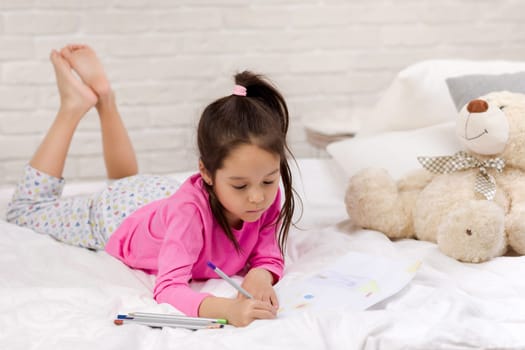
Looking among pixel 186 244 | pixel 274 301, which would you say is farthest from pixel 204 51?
pixel 274 301

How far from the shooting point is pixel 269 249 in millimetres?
1332

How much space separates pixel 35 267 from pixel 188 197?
1.07 ft

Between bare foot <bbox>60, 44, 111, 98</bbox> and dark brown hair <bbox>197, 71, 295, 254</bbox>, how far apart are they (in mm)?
617

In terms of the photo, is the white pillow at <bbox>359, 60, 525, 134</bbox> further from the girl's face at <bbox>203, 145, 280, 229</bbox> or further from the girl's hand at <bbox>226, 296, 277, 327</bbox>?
the girl's hand at <bbox>226, 296, 277, 327</bbox>

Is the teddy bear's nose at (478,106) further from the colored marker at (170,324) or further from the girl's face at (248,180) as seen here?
the colored marker at (170,324)

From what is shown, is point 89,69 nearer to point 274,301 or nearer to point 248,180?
→ point 248,180

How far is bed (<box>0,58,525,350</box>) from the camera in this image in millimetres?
969

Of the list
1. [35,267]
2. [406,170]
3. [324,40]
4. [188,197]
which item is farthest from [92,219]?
[324,40]

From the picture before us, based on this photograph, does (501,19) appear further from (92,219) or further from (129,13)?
(92,219)

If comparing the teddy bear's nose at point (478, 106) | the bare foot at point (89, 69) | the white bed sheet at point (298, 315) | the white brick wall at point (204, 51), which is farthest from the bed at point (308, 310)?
the white brick wall at point (204, 51)

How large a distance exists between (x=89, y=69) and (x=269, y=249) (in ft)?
2.49

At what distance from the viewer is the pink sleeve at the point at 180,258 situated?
3.74 ft

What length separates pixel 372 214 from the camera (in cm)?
147

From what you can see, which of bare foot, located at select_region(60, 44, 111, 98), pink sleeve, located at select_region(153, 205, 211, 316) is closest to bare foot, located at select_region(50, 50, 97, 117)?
bare foot, located at select_region(60, 44, 111, 98)
